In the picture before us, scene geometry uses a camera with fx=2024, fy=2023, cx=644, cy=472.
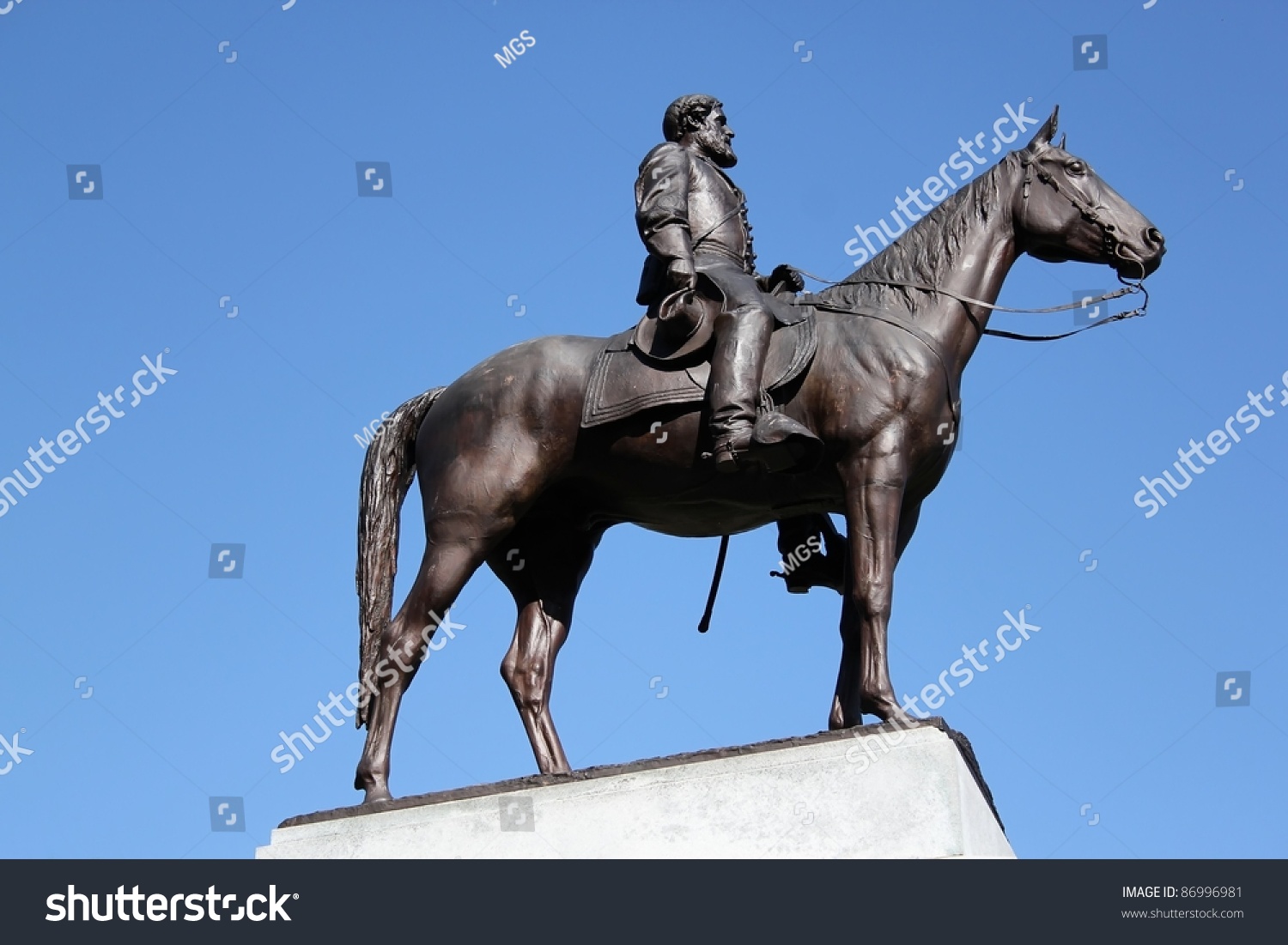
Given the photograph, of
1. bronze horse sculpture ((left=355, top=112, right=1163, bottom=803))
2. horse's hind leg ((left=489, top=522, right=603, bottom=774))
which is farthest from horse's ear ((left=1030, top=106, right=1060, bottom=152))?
horse's hind leg ((left=489, top=522, right=603, bottom=774))

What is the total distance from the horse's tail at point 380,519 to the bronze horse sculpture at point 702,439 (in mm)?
19

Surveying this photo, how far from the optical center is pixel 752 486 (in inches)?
520

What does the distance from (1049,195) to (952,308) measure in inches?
42.3

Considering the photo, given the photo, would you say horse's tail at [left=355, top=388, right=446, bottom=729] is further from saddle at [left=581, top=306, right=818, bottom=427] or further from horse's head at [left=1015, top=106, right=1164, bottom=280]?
horse's head at [left=1015, top=106, right=1164, bottom=280]

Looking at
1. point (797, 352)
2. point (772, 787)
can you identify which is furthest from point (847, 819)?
point (797, 352)

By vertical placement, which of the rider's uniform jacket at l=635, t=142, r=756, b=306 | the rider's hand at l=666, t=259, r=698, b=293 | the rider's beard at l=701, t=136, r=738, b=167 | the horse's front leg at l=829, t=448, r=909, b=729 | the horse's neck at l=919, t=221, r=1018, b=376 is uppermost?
the rider's beard at l=701, t=136, r=738, b=167

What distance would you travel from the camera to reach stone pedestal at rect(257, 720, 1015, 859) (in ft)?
38.5

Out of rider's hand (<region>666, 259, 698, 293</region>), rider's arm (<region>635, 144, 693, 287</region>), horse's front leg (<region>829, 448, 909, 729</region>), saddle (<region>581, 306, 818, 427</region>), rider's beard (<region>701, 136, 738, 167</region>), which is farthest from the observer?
rider's beard (<region>701, 136, 738, 167</region>)

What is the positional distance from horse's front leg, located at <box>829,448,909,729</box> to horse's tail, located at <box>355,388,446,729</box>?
321cm

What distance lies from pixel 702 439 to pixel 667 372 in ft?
1.66

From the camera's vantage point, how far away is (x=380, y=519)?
14.0m

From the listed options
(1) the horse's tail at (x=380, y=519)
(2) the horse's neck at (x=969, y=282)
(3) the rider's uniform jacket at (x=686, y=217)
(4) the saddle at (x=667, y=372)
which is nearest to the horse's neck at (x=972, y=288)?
(2) the horse's neck at (x=969, y=282)

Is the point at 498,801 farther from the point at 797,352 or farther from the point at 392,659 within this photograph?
the point at 797,352
